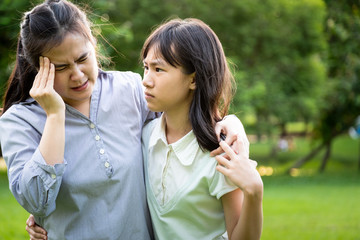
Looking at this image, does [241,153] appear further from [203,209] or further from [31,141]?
[31,141]

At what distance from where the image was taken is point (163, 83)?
232 cm

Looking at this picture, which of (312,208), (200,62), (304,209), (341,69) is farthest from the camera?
(312,208)

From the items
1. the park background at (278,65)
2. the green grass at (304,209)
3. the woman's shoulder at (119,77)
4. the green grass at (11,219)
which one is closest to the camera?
the woman's shoulder at (119,77)

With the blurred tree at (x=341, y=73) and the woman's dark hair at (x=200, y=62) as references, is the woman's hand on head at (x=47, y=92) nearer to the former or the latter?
the woman's dark hair at (x=200, y=62)

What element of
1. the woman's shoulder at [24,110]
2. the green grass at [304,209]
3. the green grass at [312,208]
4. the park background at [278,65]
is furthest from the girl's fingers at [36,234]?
the park background at [278,65]

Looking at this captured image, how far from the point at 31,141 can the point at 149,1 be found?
15283 mm

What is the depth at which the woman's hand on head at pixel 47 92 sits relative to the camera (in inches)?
85.9

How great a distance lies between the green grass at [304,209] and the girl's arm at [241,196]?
5.30 metres

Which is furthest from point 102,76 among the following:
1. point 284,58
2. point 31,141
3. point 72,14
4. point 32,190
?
point 284,58

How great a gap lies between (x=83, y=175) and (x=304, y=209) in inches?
362

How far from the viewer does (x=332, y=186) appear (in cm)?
1536

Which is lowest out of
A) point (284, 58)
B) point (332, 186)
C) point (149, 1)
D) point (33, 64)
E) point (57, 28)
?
point (332, 186)

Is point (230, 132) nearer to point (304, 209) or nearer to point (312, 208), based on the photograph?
point (304, 209)

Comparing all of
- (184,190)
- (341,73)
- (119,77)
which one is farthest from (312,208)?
(184,190)
